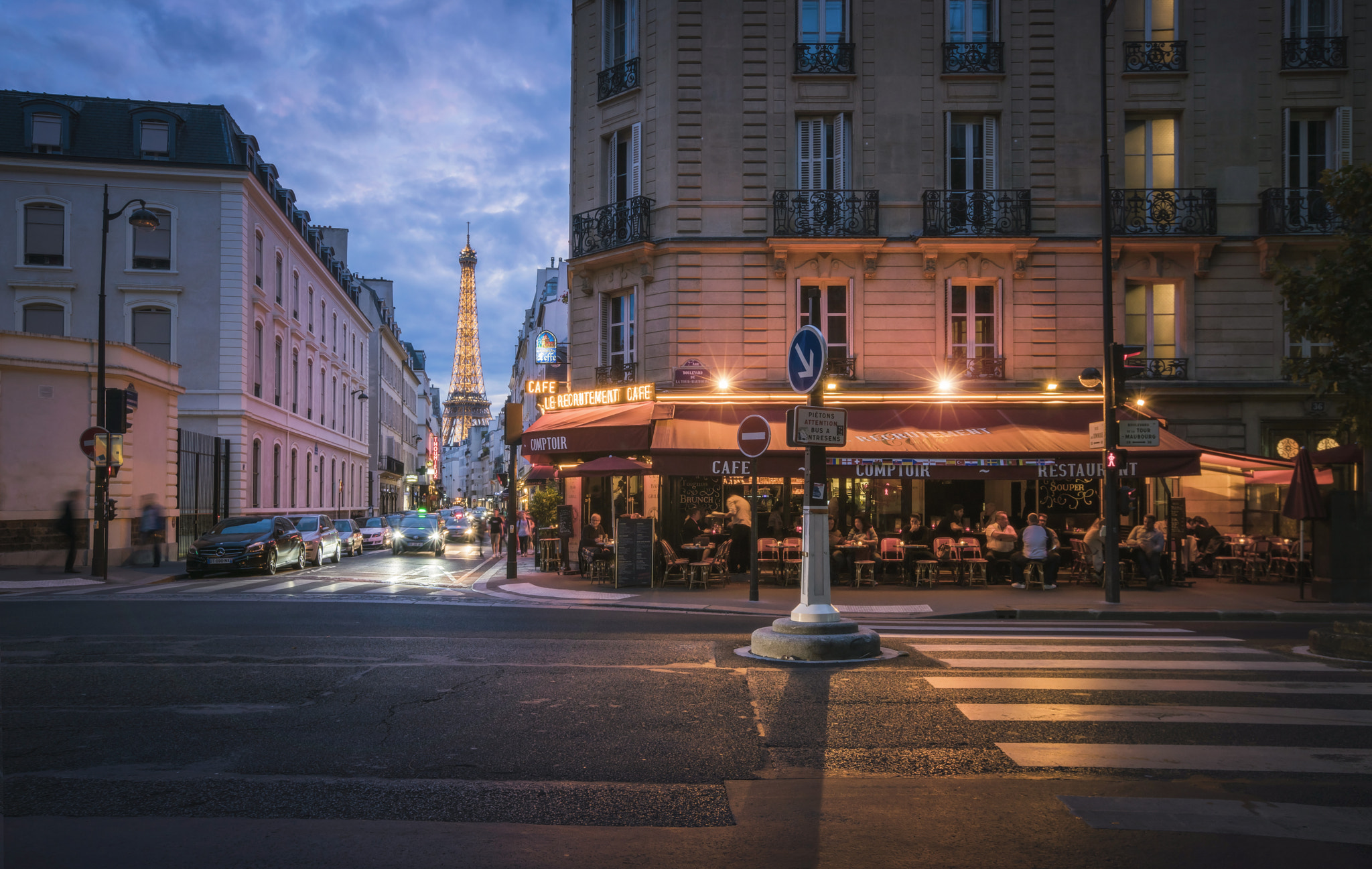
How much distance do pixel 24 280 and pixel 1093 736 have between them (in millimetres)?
36055

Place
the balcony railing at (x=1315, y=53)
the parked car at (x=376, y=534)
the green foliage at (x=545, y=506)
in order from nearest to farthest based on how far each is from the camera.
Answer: the balcony railing at (x=1315, y=53)
the green foliage at (x=545, y=506)
the parked car at (x=376, y=534)

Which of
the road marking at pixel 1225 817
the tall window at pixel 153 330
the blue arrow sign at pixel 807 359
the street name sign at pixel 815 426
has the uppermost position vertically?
the tall window at pixel 153 330

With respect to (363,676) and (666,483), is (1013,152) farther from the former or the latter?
(363,676)

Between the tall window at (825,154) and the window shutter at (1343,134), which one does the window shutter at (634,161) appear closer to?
the tall window at (825,154)

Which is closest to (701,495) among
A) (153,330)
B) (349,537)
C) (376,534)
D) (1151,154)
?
(1151,154)

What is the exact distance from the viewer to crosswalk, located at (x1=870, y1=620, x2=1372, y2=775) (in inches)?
236

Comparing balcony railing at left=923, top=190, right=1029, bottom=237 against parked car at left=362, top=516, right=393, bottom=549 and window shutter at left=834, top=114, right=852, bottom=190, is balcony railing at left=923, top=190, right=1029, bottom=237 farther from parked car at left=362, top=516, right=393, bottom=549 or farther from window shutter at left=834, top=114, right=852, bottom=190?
parked car at left=362, top=516, right=393, bottom=549

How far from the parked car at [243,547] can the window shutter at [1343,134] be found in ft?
84.9

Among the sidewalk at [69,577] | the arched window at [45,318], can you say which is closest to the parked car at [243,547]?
the sidewalk at [69,577]

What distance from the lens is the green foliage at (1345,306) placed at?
11.2 m

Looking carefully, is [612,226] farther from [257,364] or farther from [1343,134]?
[257,364]

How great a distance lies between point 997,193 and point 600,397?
9.88 metres

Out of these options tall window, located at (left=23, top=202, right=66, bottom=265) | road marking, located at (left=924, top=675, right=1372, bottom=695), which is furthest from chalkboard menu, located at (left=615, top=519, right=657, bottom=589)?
tall window, located at (left=23, top=202, right=66, bottom=265)

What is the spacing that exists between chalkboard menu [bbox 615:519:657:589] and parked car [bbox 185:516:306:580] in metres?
9.84
